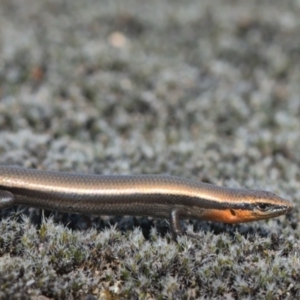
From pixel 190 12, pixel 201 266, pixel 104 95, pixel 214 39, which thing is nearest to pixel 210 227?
pixel 201 266

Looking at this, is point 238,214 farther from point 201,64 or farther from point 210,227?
point 201,64

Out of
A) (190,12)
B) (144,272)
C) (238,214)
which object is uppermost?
(190,12)

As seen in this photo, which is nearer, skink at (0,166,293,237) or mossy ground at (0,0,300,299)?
mossy ground at (0,0,300,299)

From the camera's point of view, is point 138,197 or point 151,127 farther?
point 151,127

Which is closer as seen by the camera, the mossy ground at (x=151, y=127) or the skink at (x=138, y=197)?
the mossy ground at (x=151, y=127)
